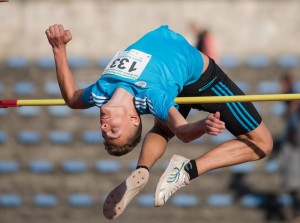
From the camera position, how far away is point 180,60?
5.68 meters

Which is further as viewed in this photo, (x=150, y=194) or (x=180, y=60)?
(x=150, y=194)

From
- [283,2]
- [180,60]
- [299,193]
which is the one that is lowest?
[299,193]

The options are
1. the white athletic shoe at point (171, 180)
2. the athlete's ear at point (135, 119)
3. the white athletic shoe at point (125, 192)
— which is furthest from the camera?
the white athletic shoe at point (125, 192)

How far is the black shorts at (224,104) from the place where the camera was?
19.6 ft

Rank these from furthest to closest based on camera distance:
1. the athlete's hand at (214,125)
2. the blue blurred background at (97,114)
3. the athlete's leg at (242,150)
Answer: the blue blurred background at (97,114) < the athlete's leg at (242,150) < the athlete's hand at (214,125)

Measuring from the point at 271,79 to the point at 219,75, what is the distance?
4.38 meters

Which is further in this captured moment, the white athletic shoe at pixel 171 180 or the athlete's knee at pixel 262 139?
the athlete's knee at pixel 262 139

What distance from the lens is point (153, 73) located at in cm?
551

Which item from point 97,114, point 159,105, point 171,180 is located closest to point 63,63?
point 159,105

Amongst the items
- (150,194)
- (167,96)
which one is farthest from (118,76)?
(150,194)

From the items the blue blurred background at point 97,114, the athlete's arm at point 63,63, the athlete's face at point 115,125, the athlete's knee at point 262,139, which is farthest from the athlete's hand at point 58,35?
the blue blurred background at point 97,114

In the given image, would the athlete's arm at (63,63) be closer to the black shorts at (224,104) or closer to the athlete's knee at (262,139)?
the black shorts at (224,104)

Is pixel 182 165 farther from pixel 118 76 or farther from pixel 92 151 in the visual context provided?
pixel 92 151

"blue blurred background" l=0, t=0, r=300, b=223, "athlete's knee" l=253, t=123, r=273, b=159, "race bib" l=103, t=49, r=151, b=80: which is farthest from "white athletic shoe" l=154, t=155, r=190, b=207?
"blue blurred background" l=0, t=0, r=300, b=223
